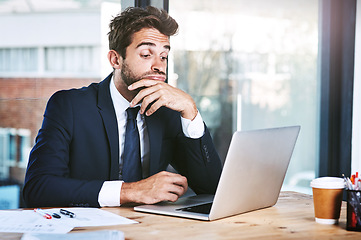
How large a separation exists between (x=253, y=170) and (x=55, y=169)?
689 millimetres

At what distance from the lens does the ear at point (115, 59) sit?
2154mm

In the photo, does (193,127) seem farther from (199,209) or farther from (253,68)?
(253,68)

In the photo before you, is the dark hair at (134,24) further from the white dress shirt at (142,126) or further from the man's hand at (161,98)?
the man's hand at (161,98)

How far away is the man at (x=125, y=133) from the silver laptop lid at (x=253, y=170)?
9.1 inches

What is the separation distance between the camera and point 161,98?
186 centimetres

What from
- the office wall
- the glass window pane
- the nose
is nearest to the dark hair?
the nose

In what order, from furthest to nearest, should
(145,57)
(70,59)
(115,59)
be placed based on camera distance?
(70,59), (115,59), (145,57)

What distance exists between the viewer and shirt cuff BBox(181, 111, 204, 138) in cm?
193

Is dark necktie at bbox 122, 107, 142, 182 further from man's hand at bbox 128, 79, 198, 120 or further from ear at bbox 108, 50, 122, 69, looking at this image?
ear at bbox 108, 50, 122, 69

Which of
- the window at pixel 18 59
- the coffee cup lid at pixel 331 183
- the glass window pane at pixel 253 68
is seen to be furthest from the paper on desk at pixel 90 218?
the window at pixel 18 59

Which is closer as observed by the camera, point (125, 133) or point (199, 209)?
point (199, 209)

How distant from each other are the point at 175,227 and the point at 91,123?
75cm

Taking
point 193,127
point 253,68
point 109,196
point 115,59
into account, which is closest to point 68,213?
point 109,196

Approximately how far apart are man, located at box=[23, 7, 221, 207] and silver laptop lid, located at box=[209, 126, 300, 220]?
→ 0.76ft
